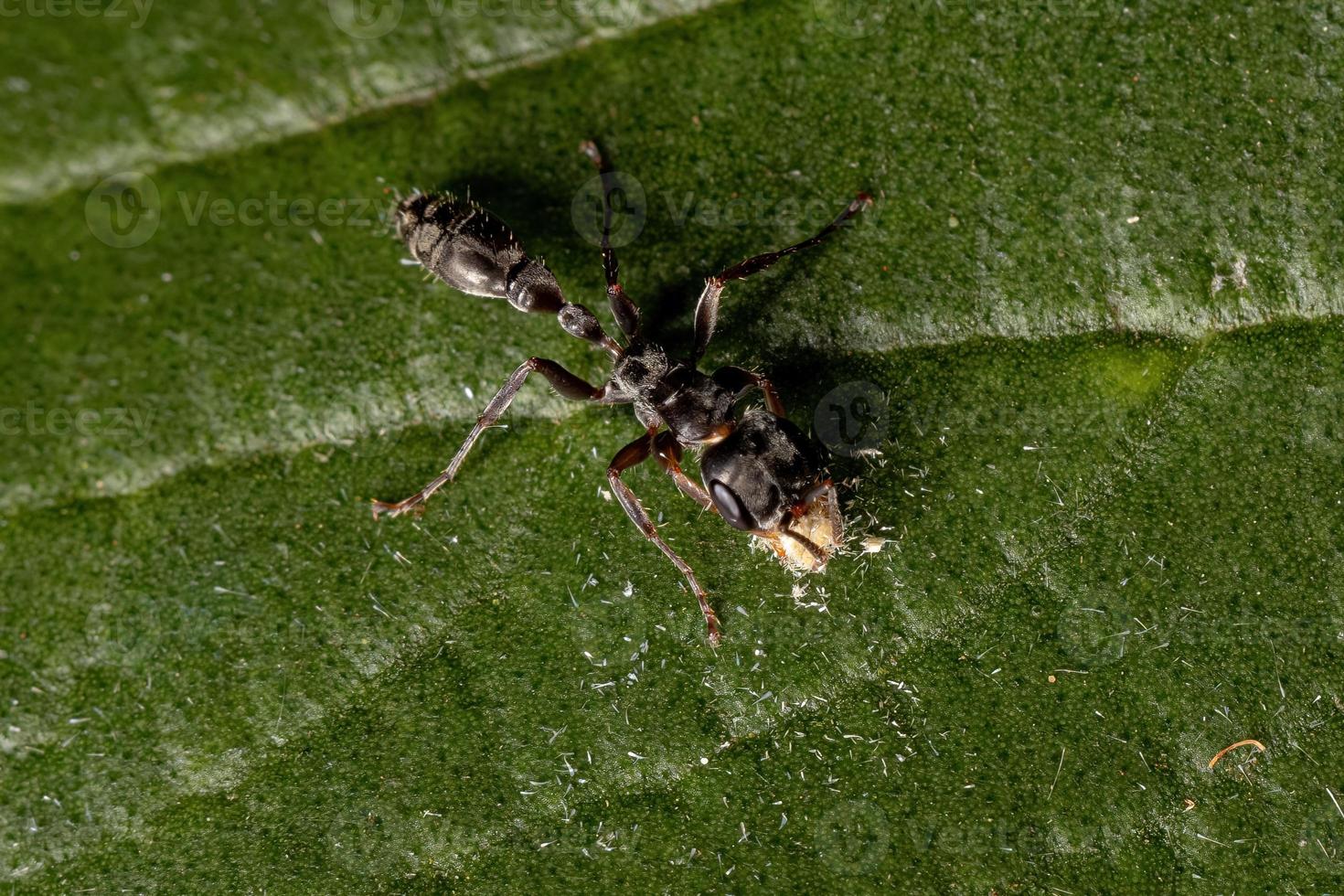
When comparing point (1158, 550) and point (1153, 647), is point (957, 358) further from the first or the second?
point (1153, 647)

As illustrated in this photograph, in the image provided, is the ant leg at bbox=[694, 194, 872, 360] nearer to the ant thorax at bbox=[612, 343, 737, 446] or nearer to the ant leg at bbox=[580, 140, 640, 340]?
the ant thorax at bbox=[612, 343, 737, 446]

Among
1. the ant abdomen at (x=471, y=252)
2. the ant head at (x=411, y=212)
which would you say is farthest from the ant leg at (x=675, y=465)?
the ant head at (x=411, y=212)

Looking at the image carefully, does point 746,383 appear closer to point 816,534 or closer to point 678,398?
point 678,398

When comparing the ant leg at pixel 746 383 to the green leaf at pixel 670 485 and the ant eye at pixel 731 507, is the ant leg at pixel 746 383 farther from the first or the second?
the ant eye at pixel 731 507

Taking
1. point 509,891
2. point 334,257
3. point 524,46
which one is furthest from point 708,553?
point 524,46

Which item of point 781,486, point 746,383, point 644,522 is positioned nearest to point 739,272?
point 746,383

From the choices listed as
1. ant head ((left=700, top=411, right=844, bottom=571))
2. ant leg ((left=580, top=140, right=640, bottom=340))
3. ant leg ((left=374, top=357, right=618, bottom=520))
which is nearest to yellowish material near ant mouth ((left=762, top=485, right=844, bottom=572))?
ant head ((left=700, top=411, right=844, bottom=571))

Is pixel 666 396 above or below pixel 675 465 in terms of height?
above
